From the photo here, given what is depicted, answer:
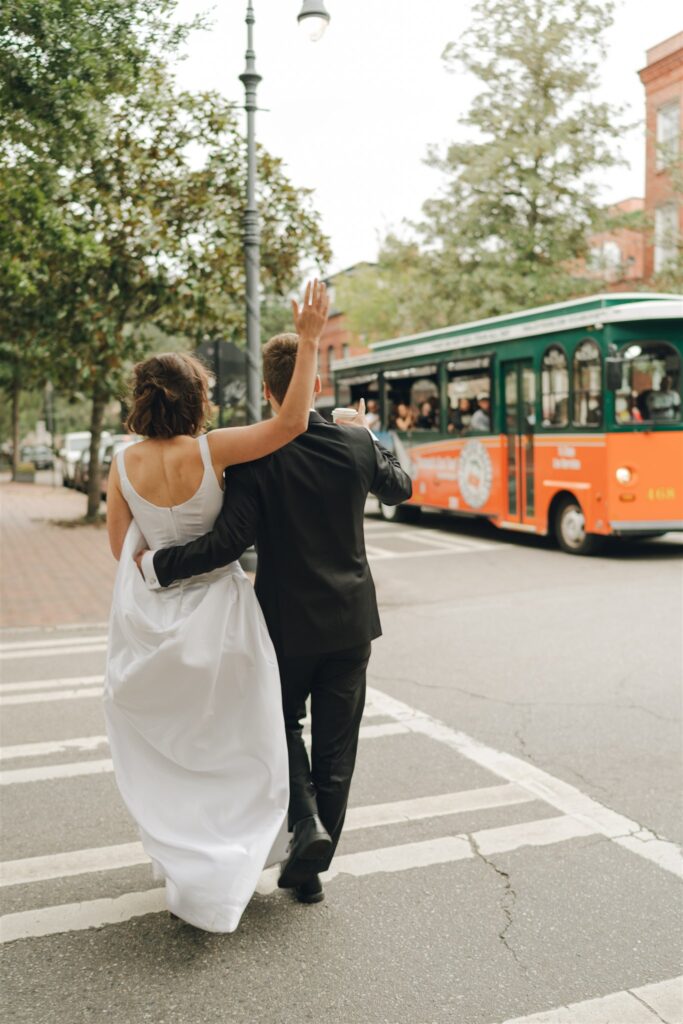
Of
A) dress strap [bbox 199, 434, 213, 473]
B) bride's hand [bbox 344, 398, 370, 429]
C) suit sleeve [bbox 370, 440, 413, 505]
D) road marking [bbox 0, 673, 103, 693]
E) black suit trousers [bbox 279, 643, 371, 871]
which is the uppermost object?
bride's hand [bbox 344, 398, 370, 429]

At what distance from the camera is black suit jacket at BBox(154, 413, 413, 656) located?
3.23 metres

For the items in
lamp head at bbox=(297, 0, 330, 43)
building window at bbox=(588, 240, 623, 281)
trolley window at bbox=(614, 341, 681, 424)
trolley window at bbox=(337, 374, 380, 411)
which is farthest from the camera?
building window at bbox=(588, 240, 623, 281)

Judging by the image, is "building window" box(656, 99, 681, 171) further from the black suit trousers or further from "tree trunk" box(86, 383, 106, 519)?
the black suit trousers

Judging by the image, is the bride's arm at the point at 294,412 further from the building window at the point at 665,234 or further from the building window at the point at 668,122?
the building window at the point at 668,122

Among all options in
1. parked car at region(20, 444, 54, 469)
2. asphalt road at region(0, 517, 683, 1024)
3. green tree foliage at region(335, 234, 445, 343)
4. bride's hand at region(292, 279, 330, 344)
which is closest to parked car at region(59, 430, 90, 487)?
green tree foliage at region(335, 234, 445, 343)

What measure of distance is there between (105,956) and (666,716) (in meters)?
3.77

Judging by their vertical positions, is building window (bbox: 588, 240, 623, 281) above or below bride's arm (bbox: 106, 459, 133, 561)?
above

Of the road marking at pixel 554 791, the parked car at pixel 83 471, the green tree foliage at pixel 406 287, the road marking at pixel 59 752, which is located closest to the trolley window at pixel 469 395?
the road marking at pixel 554 791

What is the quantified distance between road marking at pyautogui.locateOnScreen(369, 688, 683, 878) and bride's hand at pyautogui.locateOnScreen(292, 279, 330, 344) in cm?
238

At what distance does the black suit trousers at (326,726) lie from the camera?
342cm

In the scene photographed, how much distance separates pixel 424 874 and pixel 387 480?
4.90 ft

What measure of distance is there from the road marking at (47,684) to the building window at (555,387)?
26.9 feet

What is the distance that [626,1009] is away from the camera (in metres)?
2.83

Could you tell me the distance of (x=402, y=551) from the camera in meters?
14.7
